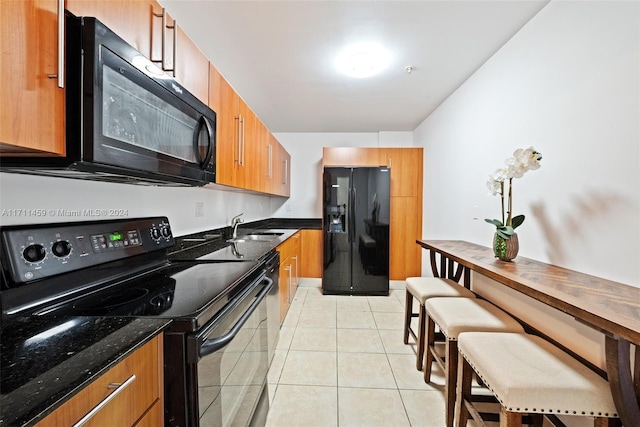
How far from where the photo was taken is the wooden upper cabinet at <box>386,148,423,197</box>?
4027 millimetres

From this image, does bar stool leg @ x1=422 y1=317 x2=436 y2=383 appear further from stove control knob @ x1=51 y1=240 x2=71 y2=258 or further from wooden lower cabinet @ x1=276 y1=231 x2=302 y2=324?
stove control knob @ x1=51 y1=240 x2=71 y2=258

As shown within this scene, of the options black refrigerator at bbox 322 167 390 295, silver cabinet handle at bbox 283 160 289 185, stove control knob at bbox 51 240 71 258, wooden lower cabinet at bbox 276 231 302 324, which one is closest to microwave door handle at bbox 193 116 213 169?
stove control knob at bbox 51 240 71 258

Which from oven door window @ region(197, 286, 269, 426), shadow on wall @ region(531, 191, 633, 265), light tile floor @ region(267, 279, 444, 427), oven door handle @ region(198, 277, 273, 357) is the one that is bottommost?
light tile floor @ region(267, 279, 444, 427)

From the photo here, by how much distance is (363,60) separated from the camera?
2246mm

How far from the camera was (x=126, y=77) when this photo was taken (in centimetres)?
88

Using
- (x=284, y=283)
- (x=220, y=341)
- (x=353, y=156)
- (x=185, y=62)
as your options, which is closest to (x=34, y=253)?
(x=220, y=341)

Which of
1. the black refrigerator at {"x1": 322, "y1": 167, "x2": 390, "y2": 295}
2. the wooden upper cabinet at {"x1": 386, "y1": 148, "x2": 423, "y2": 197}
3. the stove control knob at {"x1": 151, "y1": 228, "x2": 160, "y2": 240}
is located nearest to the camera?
the stove control knob at {"x1": 151, "y1": 228, "x2": 160, "y2": 240}

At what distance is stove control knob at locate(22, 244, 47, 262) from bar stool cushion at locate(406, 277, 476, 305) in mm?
2076

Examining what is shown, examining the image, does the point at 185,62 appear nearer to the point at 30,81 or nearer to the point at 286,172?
the point at 30,81

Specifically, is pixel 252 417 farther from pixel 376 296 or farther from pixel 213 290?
pixel 376 296

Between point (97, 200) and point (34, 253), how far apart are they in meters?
0.42

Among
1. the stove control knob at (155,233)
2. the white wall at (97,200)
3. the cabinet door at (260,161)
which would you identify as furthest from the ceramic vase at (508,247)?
the white wall at (97,200)

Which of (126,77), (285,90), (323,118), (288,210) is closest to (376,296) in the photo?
(288,210)

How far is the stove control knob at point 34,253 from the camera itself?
0.85 metres
